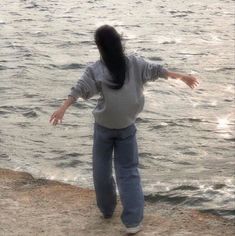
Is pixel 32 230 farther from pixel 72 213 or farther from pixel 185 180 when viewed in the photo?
pixel 185 180

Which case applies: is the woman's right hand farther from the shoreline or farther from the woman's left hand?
the shoreline

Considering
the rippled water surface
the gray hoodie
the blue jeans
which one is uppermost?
the gray hoodie

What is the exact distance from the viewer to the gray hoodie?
586 cm

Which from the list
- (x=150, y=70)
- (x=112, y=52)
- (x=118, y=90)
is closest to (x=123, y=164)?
(x=118, y=90)

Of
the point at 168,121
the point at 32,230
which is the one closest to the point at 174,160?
the point at 168,121

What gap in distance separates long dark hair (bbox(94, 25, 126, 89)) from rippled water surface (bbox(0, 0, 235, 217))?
95.0 inches

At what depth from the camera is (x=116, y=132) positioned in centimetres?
611

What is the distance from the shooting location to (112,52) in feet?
18.8

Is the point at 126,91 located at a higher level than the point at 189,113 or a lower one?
higher

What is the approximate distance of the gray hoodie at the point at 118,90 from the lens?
586 cm

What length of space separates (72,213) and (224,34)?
16344 mm

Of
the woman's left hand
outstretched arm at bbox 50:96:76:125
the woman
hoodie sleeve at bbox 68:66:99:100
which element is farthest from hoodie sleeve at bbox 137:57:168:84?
outstretched arm at bbox 50:96:76:125

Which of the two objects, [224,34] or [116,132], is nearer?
[116,132]

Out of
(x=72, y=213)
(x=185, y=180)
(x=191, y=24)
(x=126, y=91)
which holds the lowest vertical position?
(x=191, y=24)
